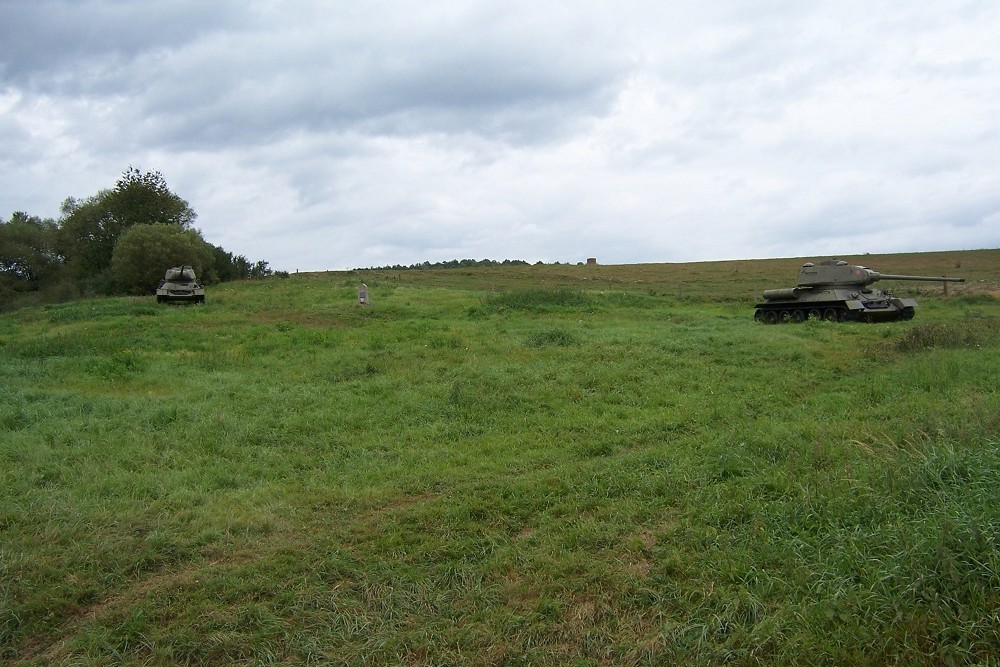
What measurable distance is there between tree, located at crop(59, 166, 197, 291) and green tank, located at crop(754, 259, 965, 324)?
3457 centimetres

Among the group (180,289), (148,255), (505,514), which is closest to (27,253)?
(148,255)

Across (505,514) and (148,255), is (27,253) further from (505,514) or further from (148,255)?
(505,514)

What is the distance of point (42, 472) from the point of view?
6742 mm

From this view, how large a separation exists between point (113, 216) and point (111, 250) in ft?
7.32

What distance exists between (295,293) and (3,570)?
82.0 feet

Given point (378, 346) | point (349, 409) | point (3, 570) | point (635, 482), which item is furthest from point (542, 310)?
point (3, 570)

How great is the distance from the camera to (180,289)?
27500 mm

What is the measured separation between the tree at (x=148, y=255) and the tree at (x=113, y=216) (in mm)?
6905

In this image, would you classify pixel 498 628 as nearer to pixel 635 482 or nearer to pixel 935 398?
pixel 635 482

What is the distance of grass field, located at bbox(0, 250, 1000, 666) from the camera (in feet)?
12.4

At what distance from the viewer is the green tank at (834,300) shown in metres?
21.2

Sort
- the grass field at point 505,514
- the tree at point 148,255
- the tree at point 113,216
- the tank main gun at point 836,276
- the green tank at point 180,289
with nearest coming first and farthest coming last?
the grass field at point 505,514
the tank main gun at point 836,276
the green tank at point 180,289
the tree at point 148,255
the tree at point 113,216

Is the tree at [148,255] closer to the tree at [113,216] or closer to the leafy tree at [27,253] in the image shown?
the tree at [113,216]

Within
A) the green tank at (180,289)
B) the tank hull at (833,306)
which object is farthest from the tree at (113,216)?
the tank hull at (833,306)
